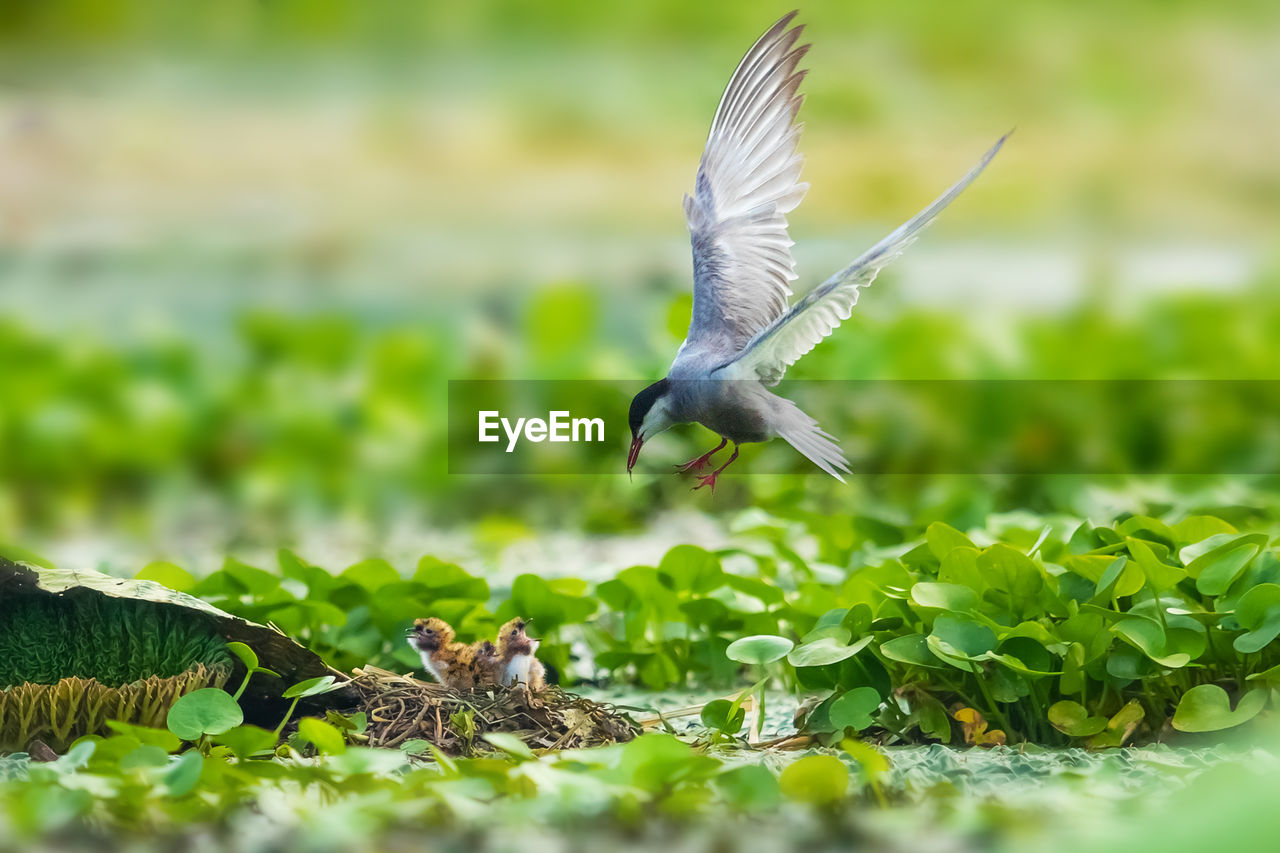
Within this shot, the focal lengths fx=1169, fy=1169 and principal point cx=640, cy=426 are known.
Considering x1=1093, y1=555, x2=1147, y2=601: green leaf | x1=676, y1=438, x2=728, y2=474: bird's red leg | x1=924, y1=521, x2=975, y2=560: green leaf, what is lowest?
x1=1093, y1=555, x2=1147, y2=601: green leaf

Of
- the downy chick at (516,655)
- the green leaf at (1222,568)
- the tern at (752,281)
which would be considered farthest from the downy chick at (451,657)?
the green leaf at (1222,568)

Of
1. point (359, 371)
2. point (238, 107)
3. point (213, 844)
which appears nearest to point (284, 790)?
point (213, 844)

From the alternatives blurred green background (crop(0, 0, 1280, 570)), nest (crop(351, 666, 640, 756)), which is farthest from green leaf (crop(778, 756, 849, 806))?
blurred green background (crop(0, 0, 1280, 570))

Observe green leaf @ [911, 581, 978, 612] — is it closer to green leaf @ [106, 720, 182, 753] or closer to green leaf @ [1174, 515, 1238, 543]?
green leaf @ [1174, 515, 1238, 543]

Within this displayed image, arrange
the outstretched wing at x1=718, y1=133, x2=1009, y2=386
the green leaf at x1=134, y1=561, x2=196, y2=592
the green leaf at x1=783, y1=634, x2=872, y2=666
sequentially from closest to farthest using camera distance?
the outstretched wing at x1=718, y1=133, x2=1009, y2=386 < the green leaf at x1=783, y1=634, x2=872, y2=666 < the green leaf at x1=134, y1=561, x2=196, y2=592

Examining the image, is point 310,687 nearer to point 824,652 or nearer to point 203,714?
point 203,714

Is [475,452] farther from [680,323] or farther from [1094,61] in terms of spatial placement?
[1094,61]

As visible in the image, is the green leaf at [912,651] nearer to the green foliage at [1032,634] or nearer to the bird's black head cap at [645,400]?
the green foliage at [1032,634]
